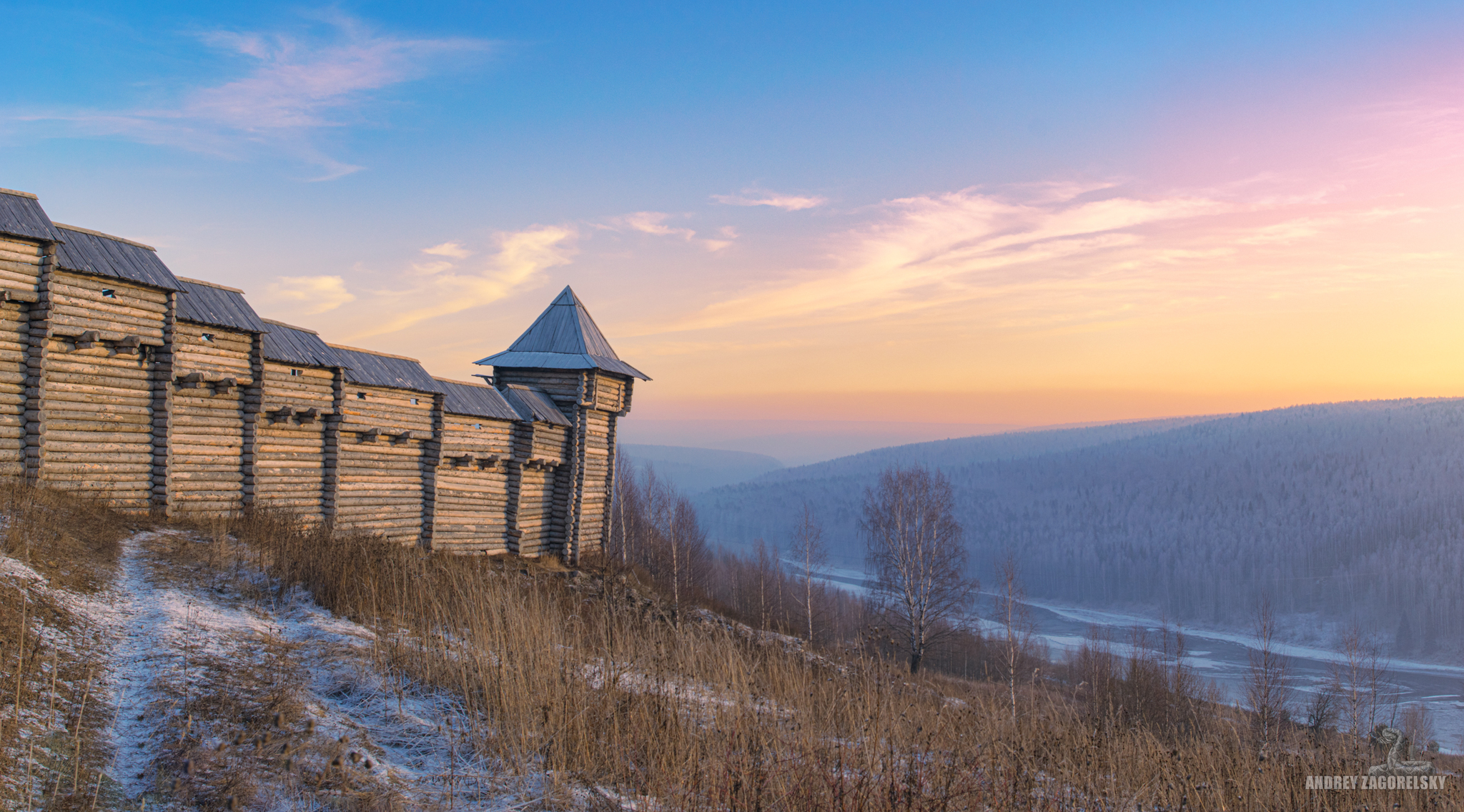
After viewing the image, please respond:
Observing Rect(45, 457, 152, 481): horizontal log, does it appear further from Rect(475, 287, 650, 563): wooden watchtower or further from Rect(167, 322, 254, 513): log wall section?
Rect(475, 287, 650, 563): wooden watchtower

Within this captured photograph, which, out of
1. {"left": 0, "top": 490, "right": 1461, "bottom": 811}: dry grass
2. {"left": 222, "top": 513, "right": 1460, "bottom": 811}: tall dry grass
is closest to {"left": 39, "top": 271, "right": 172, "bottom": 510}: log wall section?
{"left": 0, "top": 490, "right": 1461, "bottom": 811}: dry grass

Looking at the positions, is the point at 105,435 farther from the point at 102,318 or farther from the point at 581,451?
the point at 581,451

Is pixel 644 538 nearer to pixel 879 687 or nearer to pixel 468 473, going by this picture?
pixel 468 473

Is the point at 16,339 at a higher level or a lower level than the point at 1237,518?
higher

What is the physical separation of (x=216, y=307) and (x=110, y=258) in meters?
2.05

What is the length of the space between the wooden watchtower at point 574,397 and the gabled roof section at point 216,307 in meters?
8.30

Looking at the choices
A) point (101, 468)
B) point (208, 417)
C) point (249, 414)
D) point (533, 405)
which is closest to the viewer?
point (101, 468)

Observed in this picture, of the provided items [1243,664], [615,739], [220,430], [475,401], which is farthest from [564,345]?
[1243,664]

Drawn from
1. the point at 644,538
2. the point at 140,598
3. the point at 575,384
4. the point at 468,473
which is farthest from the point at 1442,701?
the point at 140,598

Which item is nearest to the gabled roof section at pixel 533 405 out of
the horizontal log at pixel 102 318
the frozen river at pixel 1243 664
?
the horizontal log at pixel 102 318

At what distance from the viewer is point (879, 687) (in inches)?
289

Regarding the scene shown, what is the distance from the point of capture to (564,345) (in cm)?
2666

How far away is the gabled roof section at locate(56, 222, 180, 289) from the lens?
13.7 metres

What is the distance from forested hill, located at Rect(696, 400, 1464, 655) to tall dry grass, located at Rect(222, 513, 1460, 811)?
242ft
